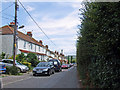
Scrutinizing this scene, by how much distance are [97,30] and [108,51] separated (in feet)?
2.54

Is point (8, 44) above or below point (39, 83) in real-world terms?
above

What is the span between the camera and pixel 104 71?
5.53 m

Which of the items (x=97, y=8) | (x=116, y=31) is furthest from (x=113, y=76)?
(x=97, y=8)

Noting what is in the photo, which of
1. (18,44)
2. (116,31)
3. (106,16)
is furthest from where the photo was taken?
(18,44)

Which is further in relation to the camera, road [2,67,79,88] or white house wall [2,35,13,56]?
white house wall [2,35,13,56]

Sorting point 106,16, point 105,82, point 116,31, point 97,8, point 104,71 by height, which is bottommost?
point 105,82

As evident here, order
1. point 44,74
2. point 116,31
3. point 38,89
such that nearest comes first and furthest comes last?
point 116,31, point 38,89, point 44,74

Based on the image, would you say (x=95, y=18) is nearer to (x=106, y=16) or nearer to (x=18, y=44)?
(x=106, y=16)

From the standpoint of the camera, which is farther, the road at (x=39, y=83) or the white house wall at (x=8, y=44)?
the white house wall at (x=8, y=44)

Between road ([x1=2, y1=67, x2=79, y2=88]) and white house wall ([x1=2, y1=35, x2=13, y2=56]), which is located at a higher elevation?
white house wall ([x1=2, y1=35, x2=13, y2=56])

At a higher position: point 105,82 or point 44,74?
point 105,82

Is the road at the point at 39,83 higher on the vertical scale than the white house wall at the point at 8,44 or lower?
lower

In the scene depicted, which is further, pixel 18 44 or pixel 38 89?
pixel 18 44

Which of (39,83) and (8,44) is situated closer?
(39,83)
